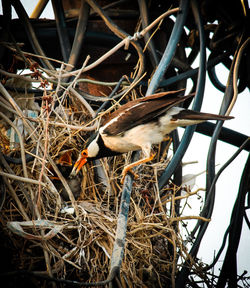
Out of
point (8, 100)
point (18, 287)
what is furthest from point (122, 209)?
point (8, 100)

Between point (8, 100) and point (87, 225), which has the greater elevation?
point (8, 100)

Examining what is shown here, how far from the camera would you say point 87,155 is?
2.40 meters

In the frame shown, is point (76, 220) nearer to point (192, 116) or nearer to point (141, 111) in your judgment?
point (141, 111)

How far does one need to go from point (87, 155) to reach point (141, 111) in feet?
1.58

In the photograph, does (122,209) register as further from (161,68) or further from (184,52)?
(184,52)

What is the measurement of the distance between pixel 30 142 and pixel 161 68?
102 cm

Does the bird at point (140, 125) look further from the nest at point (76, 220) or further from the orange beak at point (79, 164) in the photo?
the nest at point (76, 220)

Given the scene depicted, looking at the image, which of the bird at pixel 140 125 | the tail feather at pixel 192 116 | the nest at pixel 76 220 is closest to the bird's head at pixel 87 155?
the bird at pixel 140 125

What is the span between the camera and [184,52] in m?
3.22

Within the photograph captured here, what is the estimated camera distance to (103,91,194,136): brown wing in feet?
7.14

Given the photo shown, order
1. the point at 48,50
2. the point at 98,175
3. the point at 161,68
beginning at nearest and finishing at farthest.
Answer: the point at 161,68, the point at 98,175, the point at 48,50

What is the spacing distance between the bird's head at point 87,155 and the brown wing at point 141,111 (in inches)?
4.9

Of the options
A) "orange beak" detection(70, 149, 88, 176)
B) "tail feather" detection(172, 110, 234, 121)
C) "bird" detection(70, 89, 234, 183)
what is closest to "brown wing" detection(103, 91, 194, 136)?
"bird" detection(70, 89, 234, 183)

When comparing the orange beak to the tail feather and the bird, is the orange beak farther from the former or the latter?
the tail feather
